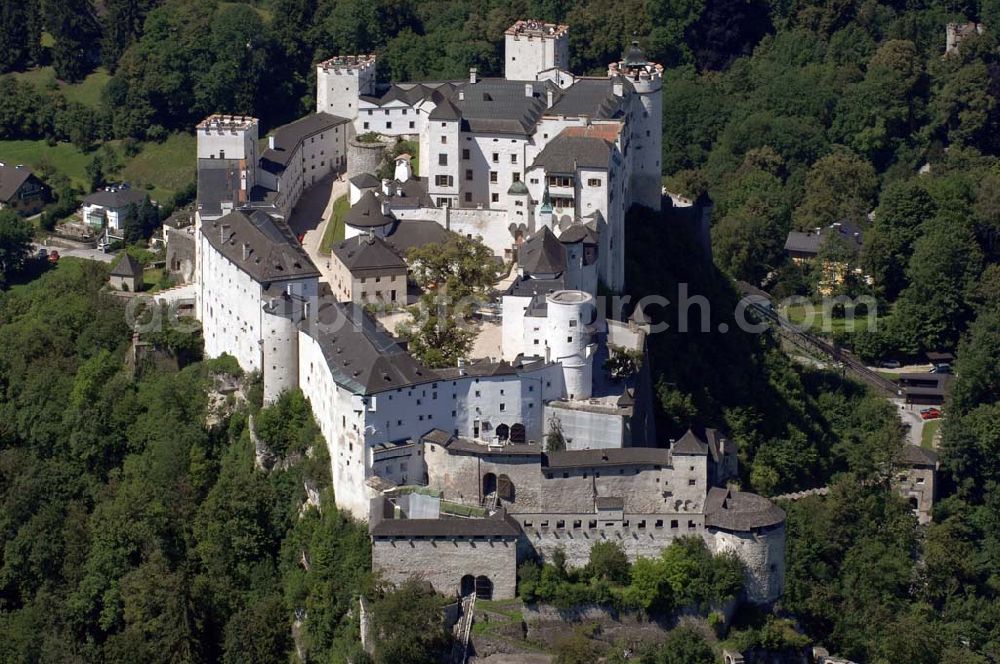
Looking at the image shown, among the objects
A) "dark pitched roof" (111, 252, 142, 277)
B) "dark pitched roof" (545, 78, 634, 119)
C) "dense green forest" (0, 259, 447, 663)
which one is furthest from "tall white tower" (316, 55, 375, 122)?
"dense green forest" (0, 259, 447, 663)

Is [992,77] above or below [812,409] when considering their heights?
above

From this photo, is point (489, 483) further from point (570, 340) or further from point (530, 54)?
point (530, 54)

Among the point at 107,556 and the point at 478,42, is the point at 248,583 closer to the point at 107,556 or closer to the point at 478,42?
the point at 107,556

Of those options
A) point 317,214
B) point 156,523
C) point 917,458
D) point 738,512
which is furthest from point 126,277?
point 917,458

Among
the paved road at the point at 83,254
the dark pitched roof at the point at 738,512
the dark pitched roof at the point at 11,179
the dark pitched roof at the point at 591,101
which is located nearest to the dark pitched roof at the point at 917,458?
the dark pitched roof at the point at 591,101

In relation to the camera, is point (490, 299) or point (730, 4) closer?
point (490, 299)

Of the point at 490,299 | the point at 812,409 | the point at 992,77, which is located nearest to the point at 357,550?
the point at 490,299
